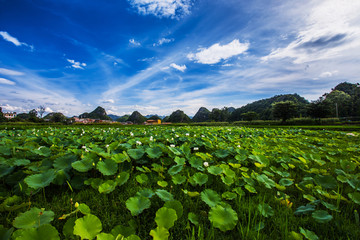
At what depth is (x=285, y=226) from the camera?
1164mm

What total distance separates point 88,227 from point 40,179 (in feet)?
2.92

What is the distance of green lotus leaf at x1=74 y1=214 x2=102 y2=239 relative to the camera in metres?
0.87

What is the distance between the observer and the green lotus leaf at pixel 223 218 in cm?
105

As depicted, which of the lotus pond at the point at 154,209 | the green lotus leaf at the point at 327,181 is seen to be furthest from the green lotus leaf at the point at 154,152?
the green lotus leaf at the point at 327,181

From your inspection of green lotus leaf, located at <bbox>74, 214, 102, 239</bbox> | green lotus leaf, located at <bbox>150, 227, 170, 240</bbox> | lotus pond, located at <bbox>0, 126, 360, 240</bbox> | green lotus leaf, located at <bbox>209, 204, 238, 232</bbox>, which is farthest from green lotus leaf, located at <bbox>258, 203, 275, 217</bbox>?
green lotus leaf, located at <bbox>74, 214, 102, 239</bbox>

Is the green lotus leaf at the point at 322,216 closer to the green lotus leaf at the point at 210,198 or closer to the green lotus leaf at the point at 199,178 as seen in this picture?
the green lotus leaf at the point at 210,198

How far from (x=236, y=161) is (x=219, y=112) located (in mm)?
83273

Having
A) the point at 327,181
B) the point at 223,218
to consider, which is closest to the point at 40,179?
the point at 223,218

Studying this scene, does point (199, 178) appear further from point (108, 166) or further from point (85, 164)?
point (85, 164)

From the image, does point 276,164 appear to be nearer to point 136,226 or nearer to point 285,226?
point 285,226

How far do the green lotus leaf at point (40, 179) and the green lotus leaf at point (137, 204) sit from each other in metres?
0.81

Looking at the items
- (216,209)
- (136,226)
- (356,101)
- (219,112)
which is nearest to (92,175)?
(136,226)

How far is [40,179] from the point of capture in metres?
1.38

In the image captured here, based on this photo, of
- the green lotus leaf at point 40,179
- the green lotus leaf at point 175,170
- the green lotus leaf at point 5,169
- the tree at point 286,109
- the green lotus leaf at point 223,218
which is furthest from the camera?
the tree at point 286,109
